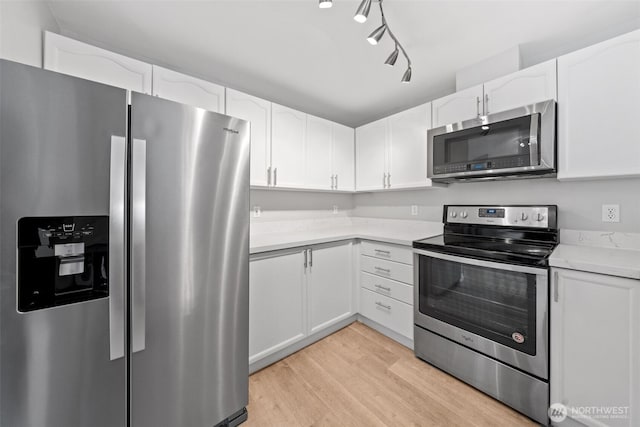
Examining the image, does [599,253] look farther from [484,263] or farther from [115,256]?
[115,256]

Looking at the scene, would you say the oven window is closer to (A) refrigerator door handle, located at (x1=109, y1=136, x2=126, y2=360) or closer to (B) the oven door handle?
(B) the oven door handle

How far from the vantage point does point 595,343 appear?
1.23 m

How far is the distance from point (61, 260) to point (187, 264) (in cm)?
42

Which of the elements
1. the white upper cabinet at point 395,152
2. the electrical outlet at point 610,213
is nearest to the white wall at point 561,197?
the electrical outlet at point 610,213

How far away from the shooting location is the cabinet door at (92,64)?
53.6 inches

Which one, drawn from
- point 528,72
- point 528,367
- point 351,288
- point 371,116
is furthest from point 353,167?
point 528,367

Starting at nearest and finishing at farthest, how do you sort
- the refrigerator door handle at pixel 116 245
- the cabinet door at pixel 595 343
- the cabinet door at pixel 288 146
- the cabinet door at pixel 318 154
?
the refrigerator door handle at pixel 116 245 → the cabinet door at pixel 595 343 → the cabinet door at pixel 288 146 → the cabinet door at pixel 318 154

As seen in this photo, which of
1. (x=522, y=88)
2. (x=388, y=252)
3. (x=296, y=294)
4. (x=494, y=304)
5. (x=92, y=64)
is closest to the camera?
(x=92, y=64)

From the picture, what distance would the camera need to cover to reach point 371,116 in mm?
3229

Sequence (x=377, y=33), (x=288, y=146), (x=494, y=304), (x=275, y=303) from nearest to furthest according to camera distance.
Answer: (x=377, y=33) → (x=494, y=304) → (x=275, y=303) → (x=288, y=146)

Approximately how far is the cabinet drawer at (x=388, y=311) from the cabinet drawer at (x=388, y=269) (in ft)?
0.68

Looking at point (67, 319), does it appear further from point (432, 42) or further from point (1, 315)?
point (432, 42)

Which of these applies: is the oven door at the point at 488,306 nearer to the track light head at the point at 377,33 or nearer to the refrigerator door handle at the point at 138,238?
the track light head at the point at 377,33

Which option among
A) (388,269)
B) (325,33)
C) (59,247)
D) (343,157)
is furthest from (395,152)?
→ (59,247)
